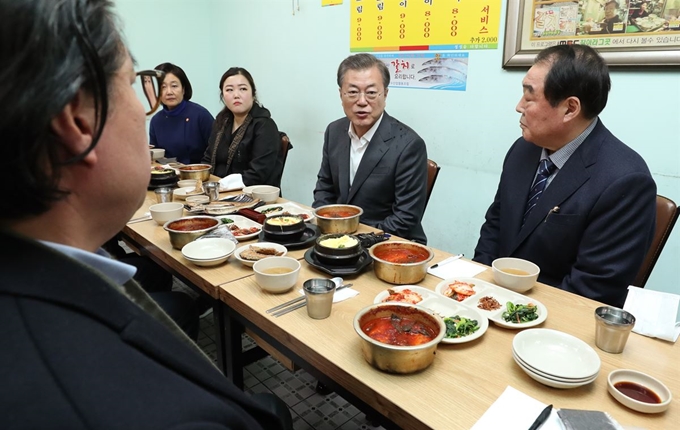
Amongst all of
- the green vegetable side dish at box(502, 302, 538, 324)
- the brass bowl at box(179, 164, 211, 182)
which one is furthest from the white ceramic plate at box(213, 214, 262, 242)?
the green vegetable side dish at box(502, 302, 538, 324)

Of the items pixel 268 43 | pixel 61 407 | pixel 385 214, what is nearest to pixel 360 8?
pixel 268 43

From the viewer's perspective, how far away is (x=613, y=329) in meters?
1.08

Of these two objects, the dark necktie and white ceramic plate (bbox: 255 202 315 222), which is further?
white ceramic plate (bbox: 255 202 315 222)

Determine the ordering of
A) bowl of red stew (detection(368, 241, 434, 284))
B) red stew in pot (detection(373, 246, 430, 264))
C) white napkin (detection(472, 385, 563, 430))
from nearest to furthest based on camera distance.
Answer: white napkin (detection(472, 385, 563, 430)), bowl of red stew (detection(368, 241, 434, 284)), red stew in pot (detection(373, 246, 430, 264))

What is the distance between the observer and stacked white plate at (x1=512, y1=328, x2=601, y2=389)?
0.95 metres

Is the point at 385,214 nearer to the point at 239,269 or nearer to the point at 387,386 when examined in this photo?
the point at 239,269

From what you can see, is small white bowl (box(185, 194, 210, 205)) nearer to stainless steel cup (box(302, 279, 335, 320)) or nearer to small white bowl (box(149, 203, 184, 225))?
small white bowl (box(149, 203, 184, 225))

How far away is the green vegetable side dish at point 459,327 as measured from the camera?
114 centimetres

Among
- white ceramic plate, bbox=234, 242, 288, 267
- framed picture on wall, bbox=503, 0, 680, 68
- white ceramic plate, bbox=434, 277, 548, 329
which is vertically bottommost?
white ceramic plate, bbox=434, 277, 548, 329

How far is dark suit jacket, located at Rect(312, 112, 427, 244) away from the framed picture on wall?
83 centimetres

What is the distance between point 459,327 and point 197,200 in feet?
5.20

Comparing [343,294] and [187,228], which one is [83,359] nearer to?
[343,294]

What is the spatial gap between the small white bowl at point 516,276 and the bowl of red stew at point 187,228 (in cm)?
110

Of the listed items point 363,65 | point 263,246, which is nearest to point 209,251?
point 263,246
